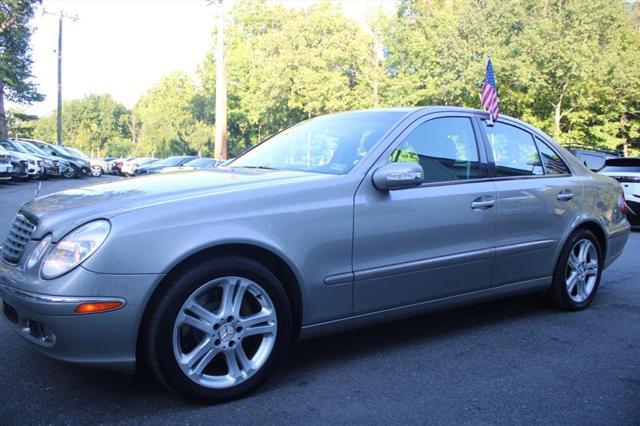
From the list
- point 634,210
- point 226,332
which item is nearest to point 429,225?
point 226,332

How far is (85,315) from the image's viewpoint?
254 centimetres

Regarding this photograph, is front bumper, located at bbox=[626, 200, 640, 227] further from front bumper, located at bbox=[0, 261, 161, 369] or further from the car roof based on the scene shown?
front bumper, located at bbox=[0, 261, 161, 369]

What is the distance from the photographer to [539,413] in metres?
2.79

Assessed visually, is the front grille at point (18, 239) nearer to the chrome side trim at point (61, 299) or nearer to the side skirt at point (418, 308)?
the chrome side trim at point (61, 299)

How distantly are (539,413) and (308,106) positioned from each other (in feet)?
100

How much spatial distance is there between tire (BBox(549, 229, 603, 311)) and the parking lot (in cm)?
30

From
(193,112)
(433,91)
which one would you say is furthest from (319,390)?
(193,112)

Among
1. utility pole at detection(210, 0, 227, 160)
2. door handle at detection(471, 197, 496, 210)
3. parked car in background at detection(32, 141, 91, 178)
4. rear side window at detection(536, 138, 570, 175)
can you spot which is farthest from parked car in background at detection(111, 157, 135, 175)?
door handle at detection(471, 197, 496, 210)

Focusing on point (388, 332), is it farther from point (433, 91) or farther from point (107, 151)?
point (107, 151)

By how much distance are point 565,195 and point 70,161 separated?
2594cm

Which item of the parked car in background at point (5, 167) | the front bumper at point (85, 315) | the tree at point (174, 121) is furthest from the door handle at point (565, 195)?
the tree at point (174, 121)

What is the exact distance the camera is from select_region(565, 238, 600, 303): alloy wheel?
4602 mm

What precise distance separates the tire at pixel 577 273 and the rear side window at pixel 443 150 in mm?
1174

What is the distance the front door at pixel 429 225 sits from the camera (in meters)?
3.31
